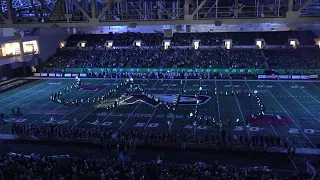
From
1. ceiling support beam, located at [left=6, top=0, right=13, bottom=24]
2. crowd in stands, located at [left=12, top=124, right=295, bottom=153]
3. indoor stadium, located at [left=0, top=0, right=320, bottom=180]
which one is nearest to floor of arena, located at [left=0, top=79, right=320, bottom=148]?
indoor stadium, located at [left=0, top=0, right=320, bottom=180]

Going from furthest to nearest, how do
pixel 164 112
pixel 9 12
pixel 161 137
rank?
pixel 164 112 → pixel 161 137 → pixel 9 12

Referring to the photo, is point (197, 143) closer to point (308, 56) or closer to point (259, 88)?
point (259, 88)

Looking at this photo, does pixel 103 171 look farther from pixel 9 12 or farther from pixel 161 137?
pixel 9 12

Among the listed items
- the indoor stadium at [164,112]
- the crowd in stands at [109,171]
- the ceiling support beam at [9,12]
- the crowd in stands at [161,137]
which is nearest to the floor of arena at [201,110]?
the indoor stadium at [164,112]

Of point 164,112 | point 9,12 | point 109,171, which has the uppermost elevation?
point 9,12

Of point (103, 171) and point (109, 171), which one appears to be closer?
point (109, 171)

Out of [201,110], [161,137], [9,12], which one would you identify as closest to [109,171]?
[161,137]

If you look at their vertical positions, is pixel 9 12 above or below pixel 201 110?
above

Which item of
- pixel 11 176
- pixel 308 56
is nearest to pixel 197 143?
pixel 11 176
